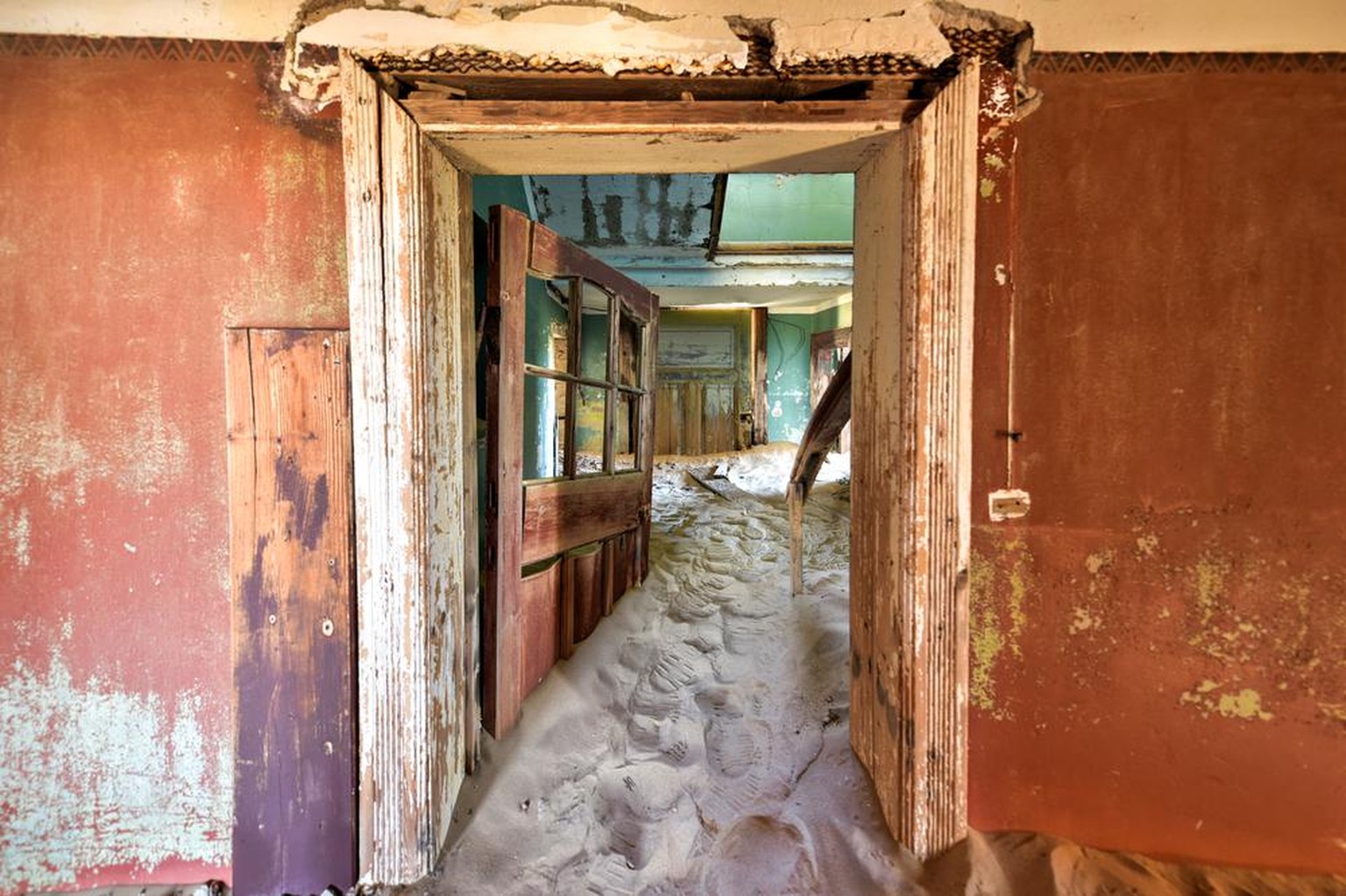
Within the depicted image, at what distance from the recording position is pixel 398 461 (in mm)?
1273

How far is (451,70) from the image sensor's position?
1.24 m

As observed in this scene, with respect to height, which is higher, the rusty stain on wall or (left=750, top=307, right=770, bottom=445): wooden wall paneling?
(left=750, top=307, right=770, bottom=445): wooden wall paneling

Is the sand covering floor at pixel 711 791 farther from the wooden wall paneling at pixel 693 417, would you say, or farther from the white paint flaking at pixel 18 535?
the wooden wall paneling at pixel 693 417

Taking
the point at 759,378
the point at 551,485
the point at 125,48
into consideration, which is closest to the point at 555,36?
the point at 125,48

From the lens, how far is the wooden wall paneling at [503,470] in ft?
5.40

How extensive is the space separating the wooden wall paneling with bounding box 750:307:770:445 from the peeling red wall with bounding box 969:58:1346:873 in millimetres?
6248

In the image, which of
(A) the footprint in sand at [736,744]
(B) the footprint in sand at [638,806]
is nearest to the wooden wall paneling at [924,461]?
(A) the footprint in sand at [736,744]

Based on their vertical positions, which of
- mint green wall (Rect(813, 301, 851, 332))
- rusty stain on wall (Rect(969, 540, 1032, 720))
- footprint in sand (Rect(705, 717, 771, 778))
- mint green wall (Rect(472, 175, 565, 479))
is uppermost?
mint green wall (Rect(813, 301, 851, 332))

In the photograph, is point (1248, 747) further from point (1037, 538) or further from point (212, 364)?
point (212, 364)

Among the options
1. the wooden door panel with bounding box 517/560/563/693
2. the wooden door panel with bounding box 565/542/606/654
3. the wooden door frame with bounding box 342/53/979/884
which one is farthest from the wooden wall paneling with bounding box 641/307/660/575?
the wooden door frame with bounding box 342/53/979/884

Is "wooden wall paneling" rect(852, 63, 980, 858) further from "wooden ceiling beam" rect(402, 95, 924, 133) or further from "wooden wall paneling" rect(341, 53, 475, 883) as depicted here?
"wooden wall paneling" rect(341, 53, 475, 883)

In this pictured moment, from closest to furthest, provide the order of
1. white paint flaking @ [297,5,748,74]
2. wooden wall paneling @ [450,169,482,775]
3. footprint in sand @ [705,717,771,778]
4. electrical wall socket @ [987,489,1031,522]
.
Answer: white paint flaking @ [297,5,748,74], electrical wall socket @ [987,489,1031,522], wooden wall paneling @ [450,169,482,775], footprint in sand @ [705,717,771,778]

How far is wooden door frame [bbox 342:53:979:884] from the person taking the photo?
1247 mm

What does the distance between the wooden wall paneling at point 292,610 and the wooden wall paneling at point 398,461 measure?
8 centimetres
